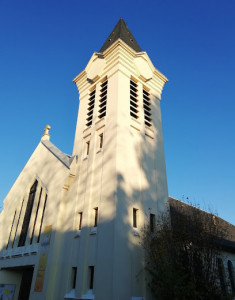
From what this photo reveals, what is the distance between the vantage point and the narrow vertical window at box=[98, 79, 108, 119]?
17.0 metres

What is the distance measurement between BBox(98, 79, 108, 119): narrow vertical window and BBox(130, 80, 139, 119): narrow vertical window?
1826 mm

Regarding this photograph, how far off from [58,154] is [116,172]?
21.4 ft

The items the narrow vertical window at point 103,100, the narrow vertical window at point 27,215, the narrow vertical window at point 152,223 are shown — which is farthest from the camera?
the narrow vertical window at point 103,100

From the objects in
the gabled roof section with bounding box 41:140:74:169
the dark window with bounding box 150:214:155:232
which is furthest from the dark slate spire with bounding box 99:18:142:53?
the dark window with bounding box 150:214:155:232

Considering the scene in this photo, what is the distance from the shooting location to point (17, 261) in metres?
15.7

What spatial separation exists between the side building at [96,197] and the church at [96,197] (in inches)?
2.1

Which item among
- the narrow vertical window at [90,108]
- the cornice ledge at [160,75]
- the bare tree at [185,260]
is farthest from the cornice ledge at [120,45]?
the bare tree at [185,260]

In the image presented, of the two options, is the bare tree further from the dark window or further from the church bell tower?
the church bell tower

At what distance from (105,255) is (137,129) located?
7.91 metres

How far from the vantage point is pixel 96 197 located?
1333 centimetres

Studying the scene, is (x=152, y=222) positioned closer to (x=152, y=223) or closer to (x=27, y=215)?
(x=152, y=223)

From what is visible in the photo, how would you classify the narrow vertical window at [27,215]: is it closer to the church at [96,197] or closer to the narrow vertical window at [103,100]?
the church at [96,197]

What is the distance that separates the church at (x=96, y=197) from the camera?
11391 mm

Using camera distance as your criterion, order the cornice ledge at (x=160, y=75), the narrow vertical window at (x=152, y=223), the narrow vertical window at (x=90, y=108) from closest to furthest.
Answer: the narrow vertical window at (x=152, y=223) → the narrow vertical window at (x=90, y=108) → the cornice ledge at (x=160, y=75)
